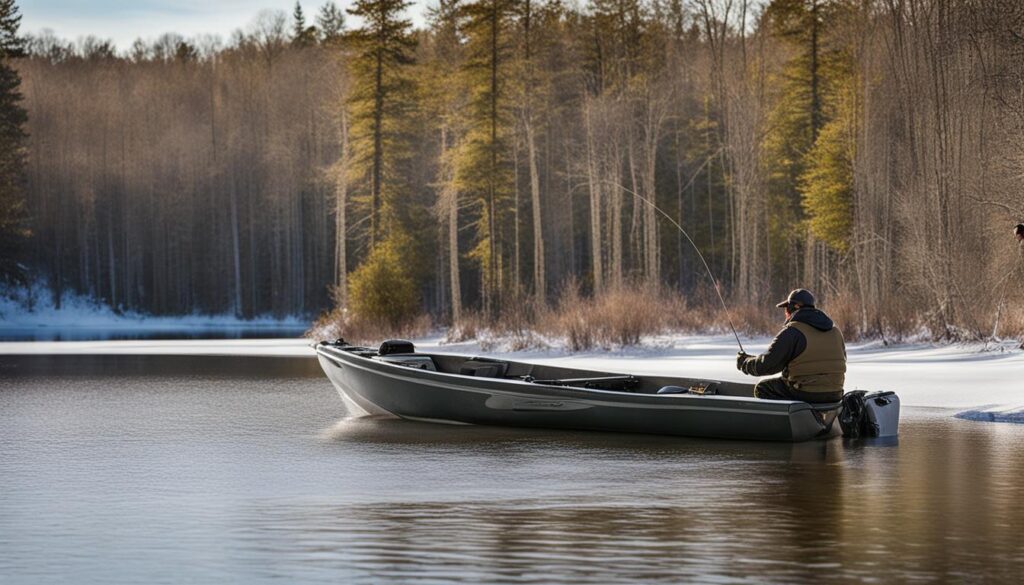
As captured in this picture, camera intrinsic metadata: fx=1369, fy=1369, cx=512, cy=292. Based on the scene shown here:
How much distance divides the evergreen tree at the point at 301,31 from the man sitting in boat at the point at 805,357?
71657 mm

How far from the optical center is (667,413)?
14.0 m

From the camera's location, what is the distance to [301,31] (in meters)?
85.3

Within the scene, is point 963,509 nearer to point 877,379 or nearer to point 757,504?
point 757,504

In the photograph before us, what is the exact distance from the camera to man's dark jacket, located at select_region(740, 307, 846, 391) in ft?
43.8

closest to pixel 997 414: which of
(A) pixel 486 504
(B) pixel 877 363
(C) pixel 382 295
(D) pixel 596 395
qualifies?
(D) pixel 596 395

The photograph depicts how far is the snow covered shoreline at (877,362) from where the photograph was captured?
58.1 feet

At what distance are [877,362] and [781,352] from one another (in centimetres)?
1049

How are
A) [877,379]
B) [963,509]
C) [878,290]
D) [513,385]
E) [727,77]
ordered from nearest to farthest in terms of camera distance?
[963,509] < [513,385] < [877,379] < [878,290] < [727,77]

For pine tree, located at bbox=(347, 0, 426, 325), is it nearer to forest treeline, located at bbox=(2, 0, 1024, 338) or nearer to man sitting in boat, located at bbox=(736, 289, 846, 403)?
forest treeline, located at bbox=(2, 0, 1024, 338)

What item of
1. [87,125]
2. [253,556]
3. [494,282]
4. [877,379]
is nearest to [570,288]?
[877,379]

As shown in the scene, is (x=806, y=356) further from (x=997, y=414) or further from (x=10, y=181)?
(x=10, y=181)

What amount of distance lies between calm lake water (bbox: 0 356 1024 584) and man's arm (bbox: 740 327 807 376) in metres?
0.83

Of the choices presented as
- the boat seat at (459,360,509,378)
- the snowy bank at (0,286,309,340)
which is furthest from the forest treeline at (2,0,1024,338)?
the boat seat at (459,360,509,378)

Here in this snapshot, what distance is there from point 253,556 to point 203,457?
16.5ft
